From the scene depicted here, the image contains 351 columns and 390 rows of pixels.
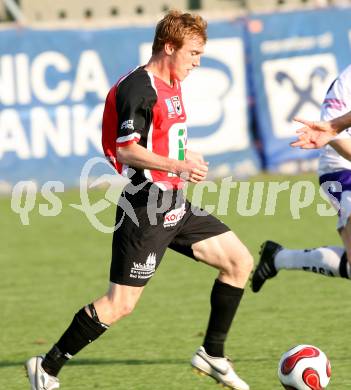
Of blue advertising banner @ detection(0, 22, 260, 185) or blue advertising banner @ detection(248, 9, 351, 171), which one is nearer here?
blue advertising banner @ detection(0, 22, 260, 185)

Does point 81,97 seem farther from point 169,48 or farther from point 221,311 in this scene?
point 169,48

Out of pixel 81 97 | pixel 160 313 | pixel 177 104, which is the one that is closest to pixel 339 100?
pixel 177 104

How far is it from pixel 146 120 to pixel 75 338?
1.25 m

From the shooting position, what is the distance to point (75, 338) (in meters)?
6.30

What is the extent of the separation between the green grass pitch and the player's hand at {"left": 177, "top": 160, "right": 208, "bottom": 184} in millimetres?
1325

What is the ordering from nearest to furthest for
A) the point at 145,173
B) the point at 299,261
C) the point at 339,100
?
the point at 145,173 < the point at 339,100 < the point at 299,261

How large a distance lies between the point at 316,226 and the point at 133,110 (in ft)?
22.7

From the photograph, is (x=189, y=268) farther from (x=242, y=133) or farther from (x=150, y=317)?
(x=242, y=133)

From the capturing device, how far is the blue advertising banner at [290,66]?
643 inches

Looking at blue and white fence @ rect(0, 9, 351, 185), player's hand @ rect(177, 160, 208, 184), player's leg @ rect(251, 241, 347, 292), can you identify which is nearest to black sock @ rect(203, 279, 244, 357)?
player's hand @ rect(177, 160, 208, 184)

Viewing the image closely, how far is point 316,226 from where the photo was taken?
1278cm

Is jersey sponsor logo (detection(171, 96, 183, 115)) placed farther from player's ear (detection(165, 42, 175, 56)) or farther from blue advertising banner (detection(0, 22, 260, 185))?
blue advertising banner (detection(0, 22, 260, 185))

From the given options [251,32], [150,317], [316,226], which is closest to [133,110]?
[150,317]

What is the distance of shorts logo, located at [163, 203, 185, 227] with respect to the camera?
6.49 m
